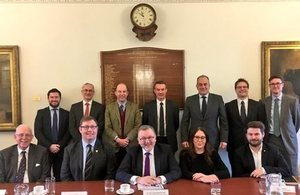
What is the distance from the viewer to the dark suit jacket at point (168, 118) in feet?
14.9

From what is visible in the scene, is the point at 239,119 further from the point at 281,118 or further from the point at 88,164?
the point at 88,164

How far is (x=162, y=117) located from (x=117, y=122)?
1.87 feet

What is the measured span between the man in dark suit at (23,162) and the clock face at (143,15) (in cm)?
225

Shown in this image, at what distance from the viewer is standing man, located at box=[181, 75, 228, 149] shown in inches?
177

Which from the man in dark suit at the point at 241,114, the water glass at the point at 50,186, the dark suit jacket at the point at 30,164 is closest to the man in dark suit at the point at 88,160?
the dark suit jacket at the point at 30,164

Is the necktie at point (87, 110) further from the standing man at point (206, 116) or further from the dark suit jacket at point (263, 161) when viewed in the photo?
the dark suit jacket at point (263, 161)

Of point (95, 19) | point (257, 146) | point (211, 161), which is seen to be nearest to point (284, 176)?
point (257, 146)

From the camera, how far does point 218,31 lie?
5.03 meters

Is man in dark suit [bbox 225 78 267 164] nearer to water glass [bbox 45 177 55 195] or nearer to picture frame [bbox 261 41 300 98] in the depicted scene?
picture frame [bbox 261 41 300 98]

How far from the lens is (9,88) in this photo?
499cm

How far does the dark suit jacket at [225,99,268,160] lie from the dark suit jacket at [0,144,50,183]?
231 cm

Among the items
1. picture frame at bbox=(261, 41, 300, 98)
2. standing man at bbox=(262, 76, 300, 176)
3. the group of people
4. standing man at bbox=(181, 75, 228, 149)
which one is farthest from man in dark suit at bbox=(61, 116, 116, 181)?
picture frame at bbox=(261, 41, 300, 98)

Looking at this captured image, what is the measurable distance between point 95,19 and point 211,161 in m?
2.75

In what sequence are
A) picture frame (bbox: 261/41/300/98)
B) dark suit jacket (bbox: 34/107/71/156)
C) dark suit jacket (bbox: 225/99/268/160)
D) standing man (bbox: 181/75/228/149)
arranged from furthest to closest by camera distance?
picture frame (bbox: 261/41/300/98)
dark suit jacket (bbox: 34/107/71/156)
standing man (bbox: 181/75/228/149)
dark suit jacket (bbox: 225/99/268/160)
